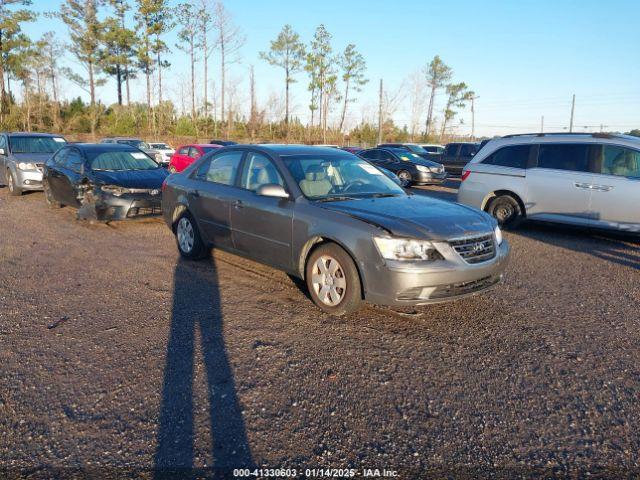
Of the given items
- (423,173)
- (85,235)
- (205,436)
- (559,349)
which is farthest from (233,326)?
(423,173)

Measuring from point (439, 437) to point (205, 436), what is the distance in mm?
1313

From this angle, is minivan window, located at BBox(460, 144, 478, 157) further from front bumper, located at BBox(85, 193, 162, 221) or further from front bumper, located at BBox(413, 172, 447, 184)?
front bumper, located at BBox(85, 193, 162, 221)

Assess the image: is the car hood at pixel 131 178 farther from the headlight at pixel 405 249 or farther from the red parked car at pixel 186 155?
the red parked car at pixel 186 155

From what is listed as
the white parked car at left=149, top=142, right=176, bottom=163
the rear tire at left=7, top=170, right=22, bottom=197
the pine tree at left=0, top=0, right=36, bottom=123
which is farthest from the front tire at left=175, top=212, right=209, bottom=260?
the pine tree at left=0, top=0, right=36, bottom=123

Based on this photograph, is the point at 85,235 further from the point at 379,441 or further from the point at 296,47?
the point at 296,47

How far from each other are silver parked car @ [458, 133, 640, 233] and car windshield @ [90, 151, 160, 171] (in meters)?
6.43

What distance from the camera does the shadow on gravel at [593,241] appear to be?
678 cm

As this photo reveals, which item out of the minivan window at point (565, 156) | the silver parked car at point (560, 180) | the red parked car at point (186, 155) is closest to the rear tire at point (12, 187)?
the red parked car at point (186, 155)

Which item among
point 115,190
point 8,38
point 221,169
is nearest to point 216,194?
point 221,169

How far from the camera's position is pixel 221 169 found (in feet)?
18.7

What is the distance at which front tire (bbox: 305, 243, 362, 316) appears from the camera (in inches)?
160

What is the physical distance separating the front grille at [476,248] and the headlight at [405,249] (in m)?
0.23

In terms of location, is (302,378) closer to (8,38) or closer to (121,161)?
(121,161)

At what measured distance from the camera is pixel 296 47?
156 feet
